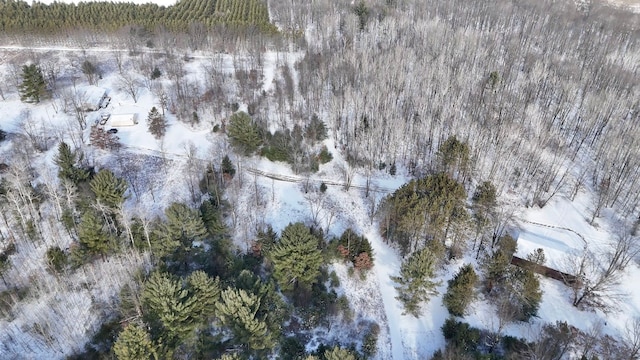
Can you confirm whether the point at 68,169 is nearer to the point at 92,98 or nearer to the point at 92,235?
the point at 92,235

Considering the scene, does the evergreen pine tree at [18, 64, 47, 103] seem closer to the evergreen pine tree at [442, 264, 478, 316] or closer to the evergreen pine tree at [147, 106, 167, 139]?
the evergreen pine tree at [147, 106, 167, 139]

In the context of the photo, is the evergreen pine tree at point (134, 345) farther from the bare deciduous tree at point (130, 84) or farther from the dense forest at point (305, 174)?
the bare deciduous tree at point (130, 84)

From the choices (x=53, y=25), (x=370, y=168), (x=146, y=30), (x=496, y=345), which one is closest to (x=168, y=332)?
(x=496, y=345)

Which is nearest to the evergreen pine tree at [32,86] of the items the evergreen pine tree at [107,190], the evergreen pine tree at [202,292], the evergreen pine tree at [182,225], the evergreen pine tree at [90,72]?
the evergreen pine tree at [90,72]

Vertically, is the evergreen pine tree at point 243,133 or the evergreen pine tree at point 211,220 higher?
the evergreen pine tree at point 243,133

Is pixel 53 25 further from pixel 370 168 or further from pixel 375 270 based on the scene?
pixel 375 270

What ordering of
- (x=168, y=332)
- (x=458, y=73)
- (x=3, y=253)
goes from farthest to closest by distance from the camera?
Result: (x=458, y=73) → (x=3, y=253) → (x=168, y=332)

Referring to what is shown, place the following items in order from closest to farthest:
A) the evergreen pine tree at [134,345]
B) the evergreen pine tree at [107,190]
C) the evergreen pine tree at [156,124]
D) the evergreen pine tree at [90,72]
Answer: the evergreen pine tree at [134,345] → the evergreen pine tree at [107,190] → the evergreen pine tree at [156,124] → the evergreen pine tree at [90,72]
